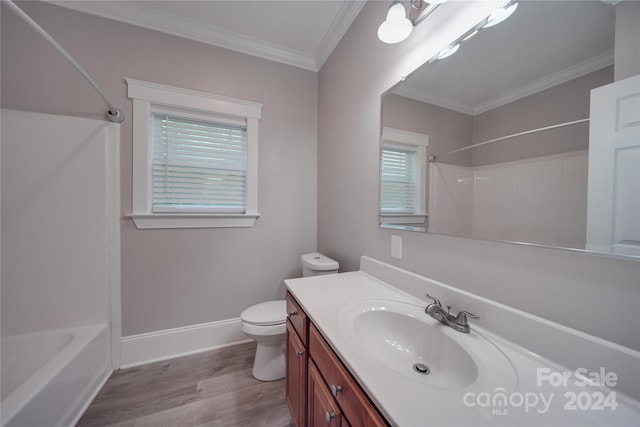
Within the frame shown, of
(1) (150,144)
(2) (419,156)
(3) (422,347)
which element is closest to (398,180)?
(2) (419,156)

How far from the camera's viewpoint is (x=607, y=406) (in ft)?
1.45

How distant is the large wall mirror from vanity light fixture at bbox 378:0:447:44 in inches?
7.4

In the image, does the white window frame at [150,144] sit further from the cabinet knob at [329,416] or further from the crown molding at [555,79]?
the crown molding at [555,79]

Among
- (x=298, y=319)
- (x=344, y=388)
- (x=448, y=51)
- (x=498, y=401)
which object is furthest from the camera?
(x=298, y=319)

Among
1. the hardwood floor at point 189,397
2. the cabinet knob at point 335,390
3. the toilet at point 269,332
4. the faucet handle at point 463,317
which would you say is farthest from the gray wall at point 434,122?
the hardwood floor at point 189,397

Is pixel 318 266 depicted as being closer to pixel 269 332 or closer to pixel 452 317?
pixel 269 332

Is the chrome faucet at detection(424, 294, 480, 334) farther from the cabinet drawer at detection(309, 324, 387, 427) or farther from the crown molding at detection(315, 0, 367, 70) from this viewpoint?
the crown molding at detection(315, 0, 367, 70)

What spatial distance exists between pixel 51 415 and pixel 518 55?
2.47 metres

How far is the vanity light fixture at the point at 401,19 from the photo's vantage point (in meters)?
0.93

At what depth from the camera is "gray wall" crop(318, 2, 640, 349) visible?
520 mm

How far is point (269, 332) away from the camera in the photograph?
139cm

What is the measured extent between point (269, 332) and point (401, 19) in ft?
6.08

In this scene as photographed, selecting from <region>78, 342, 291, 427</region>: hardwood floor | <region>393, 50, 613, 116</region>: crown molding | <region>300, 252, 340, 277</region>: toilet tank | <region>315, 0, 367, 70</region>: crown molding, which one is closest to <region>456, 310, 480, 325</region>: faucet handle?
<region>393, 50, 613, 116</region>: crown molding

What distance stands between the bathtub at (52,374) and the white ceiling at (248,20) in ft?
7.27
